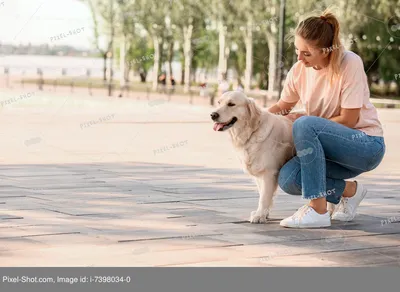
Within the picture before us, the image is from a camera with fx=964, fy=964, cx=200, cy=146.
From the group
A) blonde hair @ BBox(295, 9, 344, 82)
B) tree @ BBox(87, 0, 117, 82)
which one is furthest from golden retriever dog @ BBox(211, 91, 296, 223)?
tree @ BBox(87, 0, 117, 82)

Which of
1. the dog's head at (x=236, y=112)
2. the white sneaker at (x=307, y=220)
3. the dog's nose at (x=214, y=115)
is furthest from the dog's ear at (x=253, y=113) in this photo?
the white sneaker at (x=307, y=220)

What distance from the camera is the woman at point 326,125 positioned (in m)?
7.08

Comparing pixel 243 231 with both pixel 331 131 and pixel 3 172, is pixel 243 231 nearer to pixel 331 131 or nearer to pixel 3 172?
pixel 331 131

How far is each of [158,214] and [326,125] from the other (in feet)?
5.40

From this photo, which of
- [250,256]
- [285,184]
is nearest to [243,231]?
[285,184]

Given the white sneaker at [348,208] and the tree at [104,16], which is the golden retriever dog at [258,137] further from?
the tree at [104,16]

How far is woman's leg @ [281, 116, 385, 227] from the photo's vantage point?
277 inches

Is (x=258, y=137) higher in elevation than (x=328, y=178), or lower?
higher

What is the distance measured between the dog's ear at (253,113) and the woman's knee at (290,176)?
0.39 meters

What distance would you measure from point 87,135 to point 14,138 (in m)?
1.52

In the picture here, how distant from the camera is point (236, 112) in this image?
7254 millimetres

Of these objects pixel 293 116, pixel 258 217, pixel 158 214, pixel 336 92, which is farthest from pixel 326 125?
pixel 158 214

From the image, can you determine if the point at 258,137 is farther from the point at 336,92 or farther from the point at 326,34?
the point at 326,34

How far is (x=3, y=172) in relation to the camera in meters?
10.8
